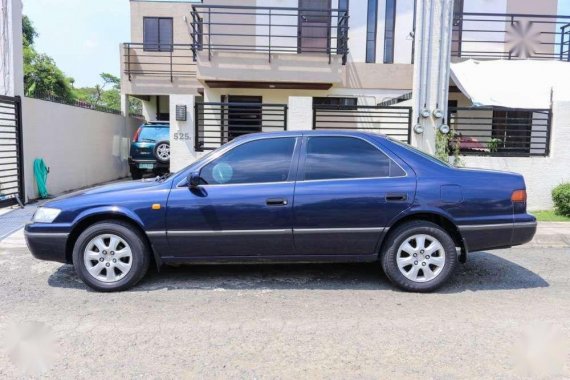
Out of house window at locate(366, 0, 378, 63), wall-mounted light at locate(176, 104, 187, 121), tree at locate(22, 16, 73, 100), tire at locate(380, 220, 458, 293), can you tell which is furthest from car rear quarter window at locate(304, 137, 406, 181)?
tree at locate(22, 16, 73, 100)

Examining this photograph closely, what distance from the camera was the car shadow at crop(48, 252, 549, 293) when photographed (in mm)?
5179

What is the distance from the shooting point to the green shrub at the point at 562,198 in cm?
920

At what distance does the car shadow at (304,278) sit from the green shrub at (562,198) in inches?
159

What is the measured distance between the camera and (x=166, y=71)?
1819 centimetres

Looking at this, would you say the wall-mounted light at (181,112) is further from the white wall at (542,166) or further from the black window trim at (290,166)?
the white wall at (542,166)

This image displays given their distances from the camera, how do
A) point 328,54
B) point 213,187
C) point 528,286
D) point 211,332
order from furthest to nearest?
point 328,54 → point 528,286 → point 213,187 → point 211,332

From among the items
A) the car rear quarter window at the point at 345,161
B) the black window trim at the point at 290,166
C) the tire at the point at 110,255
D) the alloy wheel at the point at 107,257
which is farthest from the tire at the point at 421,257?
the alloy wheel at the point at 107,257

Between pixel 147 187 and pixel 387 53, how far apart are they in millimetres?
11557

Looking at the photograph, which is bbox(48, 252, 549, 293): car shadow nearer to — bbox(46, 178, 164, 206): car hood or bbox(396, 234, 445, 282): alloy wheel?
bbox(396, 234, 445, 282): alloy wheel

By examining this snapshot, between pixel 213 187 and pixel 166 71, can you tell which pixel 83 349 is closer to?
pixel 213 187

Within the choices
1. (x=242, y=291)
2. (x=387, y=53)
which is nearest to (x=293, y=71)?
(x=387, y=53)

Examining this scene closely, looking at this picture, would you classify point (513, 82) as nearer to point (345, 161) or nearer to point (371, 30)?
point (371, 30)

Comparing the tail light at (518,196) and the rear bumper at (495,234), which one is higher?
the tail light at (518,196)

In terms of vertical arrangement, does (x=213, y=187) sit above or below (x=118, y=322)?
above
